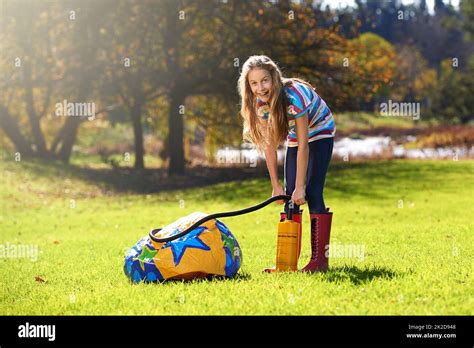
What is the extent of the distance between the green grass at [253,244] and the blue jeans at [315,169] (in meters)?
0.76

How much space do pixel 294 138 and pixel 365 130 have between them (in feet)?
144

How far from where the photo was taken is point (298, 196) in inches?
259

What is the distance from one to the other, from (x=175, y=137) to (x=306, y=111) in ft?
64.6

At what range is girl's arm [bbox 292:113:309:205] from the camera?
654cm

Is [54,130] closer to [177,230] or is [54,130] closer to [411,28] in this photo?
[177,230]

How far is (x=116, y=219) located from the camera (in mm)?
16094

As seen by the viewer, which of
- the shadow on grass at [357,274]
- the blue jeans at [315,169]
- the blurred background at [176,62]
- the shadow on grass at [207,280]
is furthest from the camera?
the blurred background at [176,62]

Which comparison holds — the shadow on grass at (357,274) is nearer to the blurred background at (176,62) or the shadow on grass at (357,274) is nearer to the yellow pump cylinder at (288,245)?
the yellow pump cylinder at (288,245)

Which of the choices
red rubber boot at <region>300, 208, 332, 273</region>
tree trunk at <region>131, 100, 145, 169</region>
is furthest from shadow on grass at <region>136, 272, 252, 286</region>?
tree trunk at <region>131, 100, 145, 169</region>

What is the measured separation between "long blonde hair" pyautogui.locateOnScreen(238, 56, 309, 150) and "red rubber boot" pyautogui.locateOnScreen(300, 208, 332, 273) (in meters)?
0.89

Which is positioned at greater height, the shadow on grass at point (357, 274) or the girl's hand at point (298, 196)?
the girl's hand at point (298, 196)

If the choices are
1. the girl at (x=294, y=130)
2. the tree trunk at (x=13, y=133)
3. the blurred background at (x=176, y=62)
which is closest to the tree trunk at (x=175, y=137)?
the blurred background at (x=176, y=62)

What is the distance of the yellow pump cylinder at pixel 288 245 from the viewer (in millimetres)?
6727

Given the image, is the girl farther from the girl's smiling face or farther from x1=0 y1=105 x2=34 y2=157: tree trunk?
x1=0 y1=105 x2=34 y2=157: tree trunk
